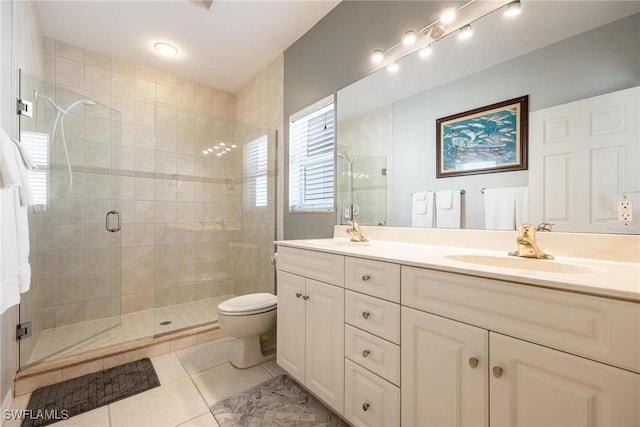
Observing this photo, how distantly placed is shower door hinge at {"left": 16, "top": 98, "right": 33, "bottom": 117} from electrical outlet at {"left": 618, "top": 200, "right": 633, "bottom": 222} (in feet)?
10.2

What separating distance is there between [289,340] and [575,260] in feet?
4.64

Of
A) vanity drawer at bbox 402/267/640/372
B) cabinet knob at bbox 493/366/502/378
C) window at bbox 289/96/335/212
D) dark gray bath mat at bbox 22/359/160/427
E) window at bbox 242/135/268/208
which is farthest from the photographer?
window at bbox 242/135/268/208

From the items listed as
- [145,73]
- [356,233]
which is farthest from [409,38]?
[145,73]

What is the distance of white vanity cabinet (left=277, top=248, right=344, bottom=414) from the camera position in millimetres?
1317

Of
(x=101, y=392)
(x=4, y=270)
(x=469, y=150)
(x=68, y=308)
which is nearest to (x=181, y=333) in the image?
(x=101, y=392)

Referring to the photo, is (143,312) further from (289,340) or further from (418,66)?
(418,66)

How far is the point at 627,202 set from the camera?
97 centimetres

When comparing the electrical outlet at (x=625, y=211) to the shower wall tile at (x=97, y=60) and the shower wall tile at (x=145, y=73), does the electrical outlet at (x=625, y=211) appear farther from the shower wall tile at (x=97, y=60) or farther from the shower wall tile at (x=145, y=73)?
the shower wall tile at (x=97, y=60)

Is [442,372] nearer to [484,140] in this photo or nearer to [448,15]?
[484,140]

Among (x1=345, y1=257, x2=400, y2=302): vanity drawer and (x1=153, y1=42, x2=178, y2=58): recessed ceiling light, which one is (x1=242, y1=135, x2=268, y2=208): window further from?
(x1=345, y1=257, x2=400, y2=302): vanity drawer

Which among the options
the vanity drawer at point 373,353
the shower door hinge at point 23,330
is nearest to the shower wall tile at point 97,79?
the shower door hinge at point 23,330

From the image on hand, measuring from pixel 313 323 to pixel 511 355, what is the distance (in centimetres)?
91

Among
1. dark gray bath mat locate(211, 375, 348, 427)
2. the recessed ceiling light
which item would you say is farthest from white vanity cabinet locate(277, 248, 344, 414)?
the recessed ceiling light

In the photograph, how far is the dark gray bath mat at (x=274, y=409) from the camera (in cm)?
138
